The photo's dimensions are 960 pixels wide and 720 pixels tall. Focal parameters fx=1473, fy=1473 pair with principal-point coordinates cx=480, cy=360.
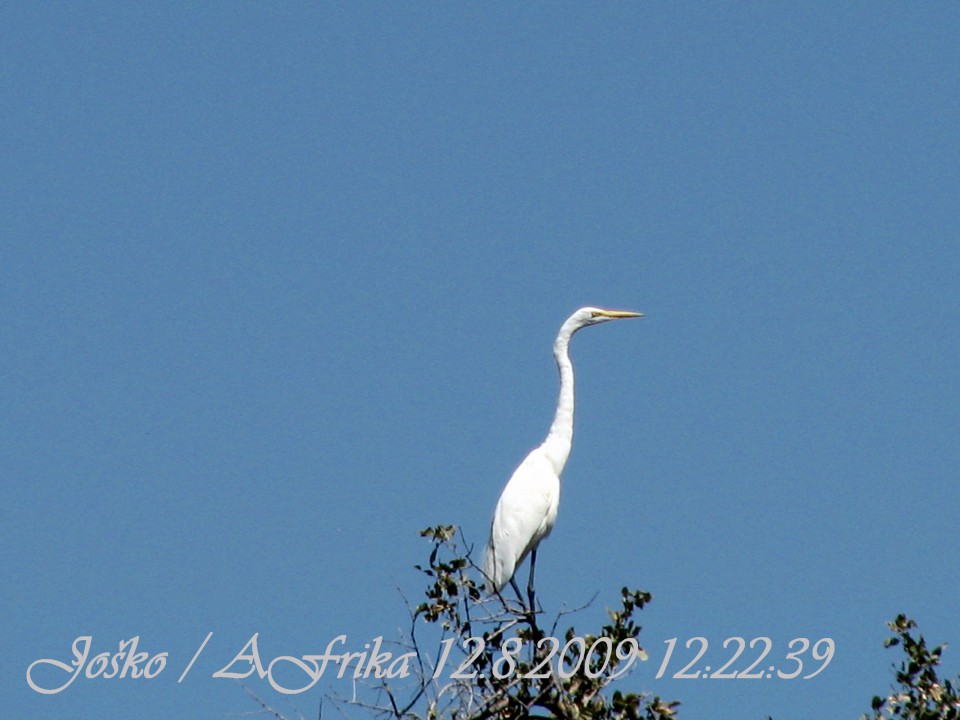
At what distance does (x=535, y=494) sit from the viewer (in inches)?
392

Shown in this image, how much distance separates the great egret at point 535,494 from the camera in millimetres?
9859

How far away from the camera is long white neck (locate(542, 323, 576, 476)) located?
395 inches

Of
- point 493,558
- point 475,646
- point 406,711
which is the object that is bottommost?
point 406,711

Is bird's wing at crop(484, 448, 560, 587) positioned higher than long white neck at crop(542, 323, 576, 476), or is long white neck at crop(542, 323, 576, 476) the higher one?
long white neck at crop(542, 323, 576, 476)

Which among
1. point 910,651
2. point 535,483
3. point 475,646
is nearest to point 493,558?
point 535,483

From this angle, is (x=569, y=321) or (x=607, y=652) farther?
(x=569, y=321)

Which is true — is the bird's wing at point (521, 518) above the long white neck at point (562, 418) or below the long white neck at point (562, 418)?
below

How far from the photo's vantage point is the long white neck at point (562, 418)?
10023 mm

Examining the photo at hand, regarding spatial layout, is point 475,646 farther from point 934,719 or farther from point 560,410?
point 560,410

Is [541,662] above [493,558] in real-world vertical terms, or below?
below

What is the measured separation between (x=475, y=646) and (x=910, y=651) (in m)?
2.16

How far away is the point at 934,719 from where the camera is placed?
701 centimetres

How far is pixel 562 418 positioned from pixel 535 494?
1.87ft

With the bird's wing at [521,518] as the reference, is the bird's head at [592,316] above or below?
above
